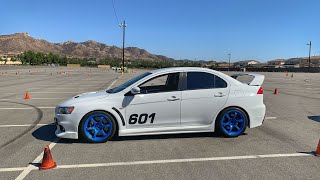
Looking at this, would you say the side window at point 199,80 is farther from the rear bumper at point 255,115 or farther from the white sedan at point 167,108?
the rear bumper at point 255,115

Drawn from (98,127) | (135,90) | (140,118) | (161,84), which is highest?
(161,84)

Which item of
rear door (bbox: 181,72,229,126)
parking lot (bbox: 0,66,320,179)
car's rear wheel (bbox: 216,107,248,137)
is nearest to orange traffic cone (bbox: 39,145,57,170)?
parking lot (bbox: 0,66,320,179)

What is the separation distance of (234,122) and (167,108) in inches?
59.9

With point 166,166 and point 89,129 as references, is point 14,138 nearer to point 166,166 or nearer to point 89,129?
point 89,129

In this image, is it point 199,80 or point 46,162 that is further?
point 199,80

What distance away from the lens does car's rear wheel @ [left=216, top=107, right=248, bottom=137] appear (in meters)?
6.75

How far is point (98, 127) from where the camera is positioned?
638 centimetres

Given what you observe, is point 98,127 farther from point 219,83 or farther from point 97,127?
point 219,83

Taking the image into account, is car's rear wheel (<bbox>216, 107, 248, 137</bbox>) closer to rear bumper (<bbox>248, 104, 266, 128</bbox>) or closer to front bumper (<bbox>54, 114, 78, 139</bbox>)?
rear bumper (<bbox>248, 104, 266, 128</bbox>)

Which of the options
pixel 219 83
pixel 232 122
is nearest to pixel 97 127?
pixel 219 83

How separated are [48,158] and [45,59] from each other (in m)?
153

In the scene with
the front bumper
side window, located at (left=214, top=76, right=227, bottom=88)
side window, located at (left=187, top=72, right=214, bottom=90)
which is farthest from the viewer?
side window, located at (left=214, top=76, right=227, bottom=88)

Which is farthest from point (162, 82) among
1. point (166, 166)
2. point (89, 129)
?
point (166, 166)

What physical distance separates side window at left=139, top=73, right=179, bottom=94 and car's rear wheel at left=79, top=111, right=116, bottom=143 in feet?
3.03
